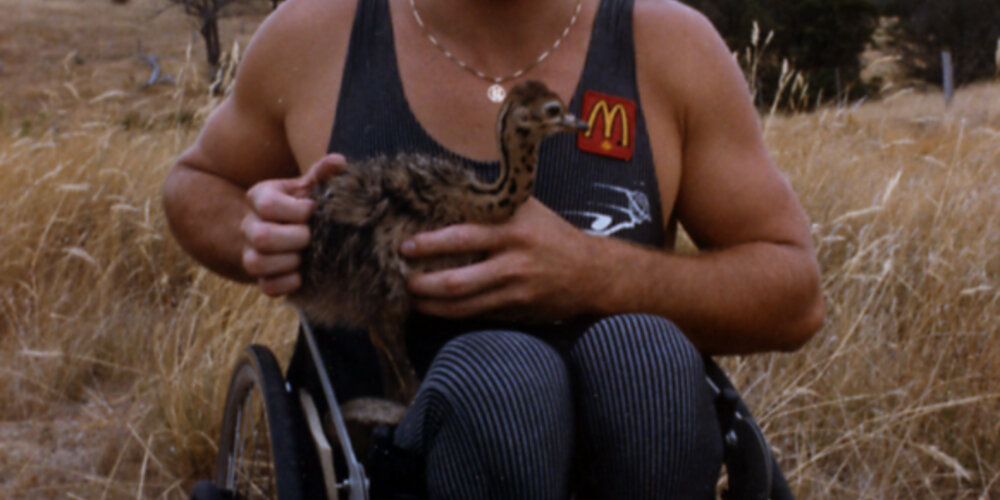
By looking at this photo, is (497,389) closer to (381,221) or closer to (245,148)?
(381,221)

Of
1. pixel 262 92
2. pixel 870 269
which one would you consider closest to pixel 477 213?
pixel 262 92

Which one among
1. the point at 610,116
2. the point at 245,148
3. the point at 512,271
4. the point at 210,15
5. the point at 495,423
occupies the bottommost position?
the point at 210,15

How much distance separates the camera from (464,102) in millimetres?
2348

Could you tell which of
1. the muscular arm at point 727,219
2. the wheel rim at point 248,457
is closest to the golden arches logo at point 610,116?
the muscular arm at point 727,219

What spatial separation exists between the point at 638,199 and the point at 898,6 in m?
28.2

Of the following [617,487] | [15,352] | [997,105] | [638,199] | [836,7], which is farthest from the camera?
[836,7]

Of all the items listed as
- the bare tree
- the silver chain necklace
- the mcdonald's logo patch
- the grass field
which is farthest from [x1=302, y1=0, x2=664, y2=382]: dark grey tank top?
the bare tree

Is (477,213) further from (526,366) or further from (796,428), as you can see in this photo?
(796,428)

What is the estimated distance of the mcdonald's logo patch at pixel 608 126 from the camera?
7.33 feet

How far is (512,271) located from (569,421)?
377mm

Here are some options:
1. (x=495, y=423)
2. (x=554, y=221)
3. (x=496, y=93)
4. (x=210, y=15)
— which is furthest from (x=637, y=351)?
(x=210, y=15)

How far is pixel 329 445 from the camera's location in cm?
179

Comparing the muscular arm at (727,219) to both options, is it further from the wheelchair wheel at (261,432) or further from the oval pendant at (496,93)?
the wheelchair wheel at (261,432)

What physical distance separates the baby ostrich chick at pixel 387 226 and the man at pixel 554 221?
0.05 metres
